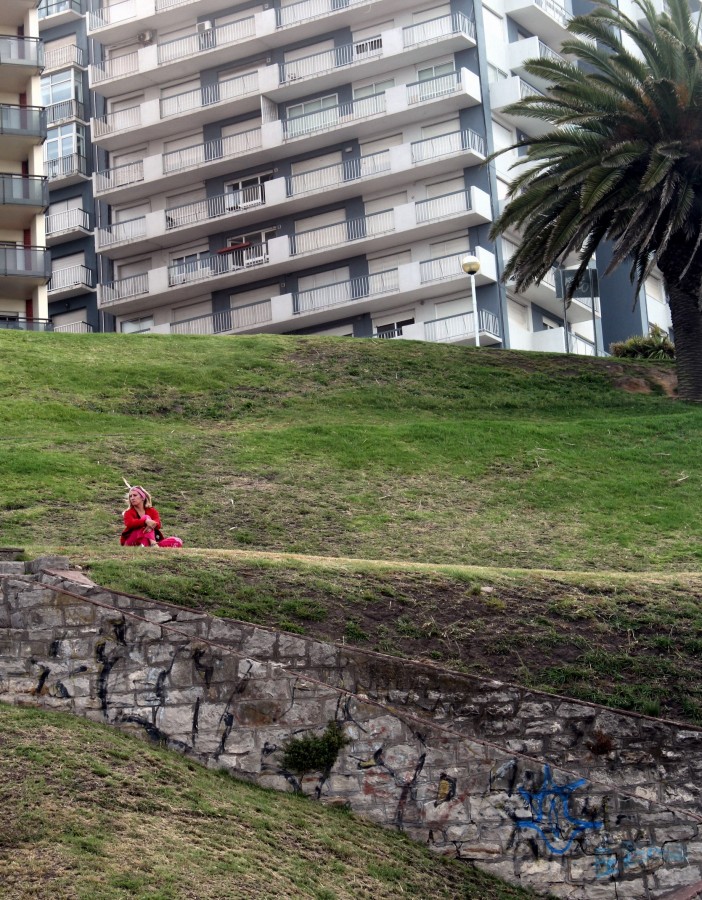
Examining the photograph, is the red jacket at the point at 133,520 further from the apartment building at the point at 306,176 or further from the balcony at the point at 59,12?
the balcony at the point at 59,12

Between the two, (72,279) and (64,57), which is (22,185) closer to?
(72,279)

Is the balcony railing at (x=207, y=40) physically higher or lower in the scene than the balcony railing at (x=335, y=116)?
higher

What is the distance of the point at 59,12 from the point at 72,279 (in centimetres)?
1338

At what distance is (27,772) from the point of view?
13453 mm

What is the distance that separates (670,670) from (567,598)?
190 cm

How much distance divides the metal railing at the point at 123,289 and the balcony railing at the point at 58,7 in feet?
46.2

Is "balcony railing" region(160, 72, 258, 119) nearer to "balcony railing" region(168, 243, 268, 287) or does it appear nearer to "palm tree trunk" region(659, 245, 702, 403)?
"balcony railing" region(168, 243, 268, 287)

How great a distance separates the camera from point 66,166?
66562 mm

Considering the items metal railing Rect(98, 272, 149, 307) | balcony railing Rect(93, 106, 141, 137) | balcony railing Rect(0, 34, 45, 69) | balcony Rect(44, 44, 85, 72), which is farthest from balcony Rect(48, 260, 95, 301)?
balcony railing Rect(0, 34, 45, 69)

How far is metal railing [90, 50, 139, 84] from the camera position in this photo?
64125mm

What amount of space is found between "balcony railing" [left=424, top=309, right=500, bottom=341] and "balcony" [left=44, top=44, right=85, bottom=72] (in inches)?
911

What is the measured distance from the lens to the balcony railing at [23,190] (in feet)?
172

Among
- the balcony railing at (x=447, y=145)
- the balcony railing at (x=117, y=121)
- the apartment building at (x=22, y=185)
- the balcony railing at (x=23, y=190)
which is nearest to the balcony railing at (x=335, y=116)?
the balcony railing at (x=447, y=145)

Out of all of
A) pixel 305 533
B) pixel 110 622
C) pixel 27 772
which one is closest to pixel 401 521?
pixel 305 533
